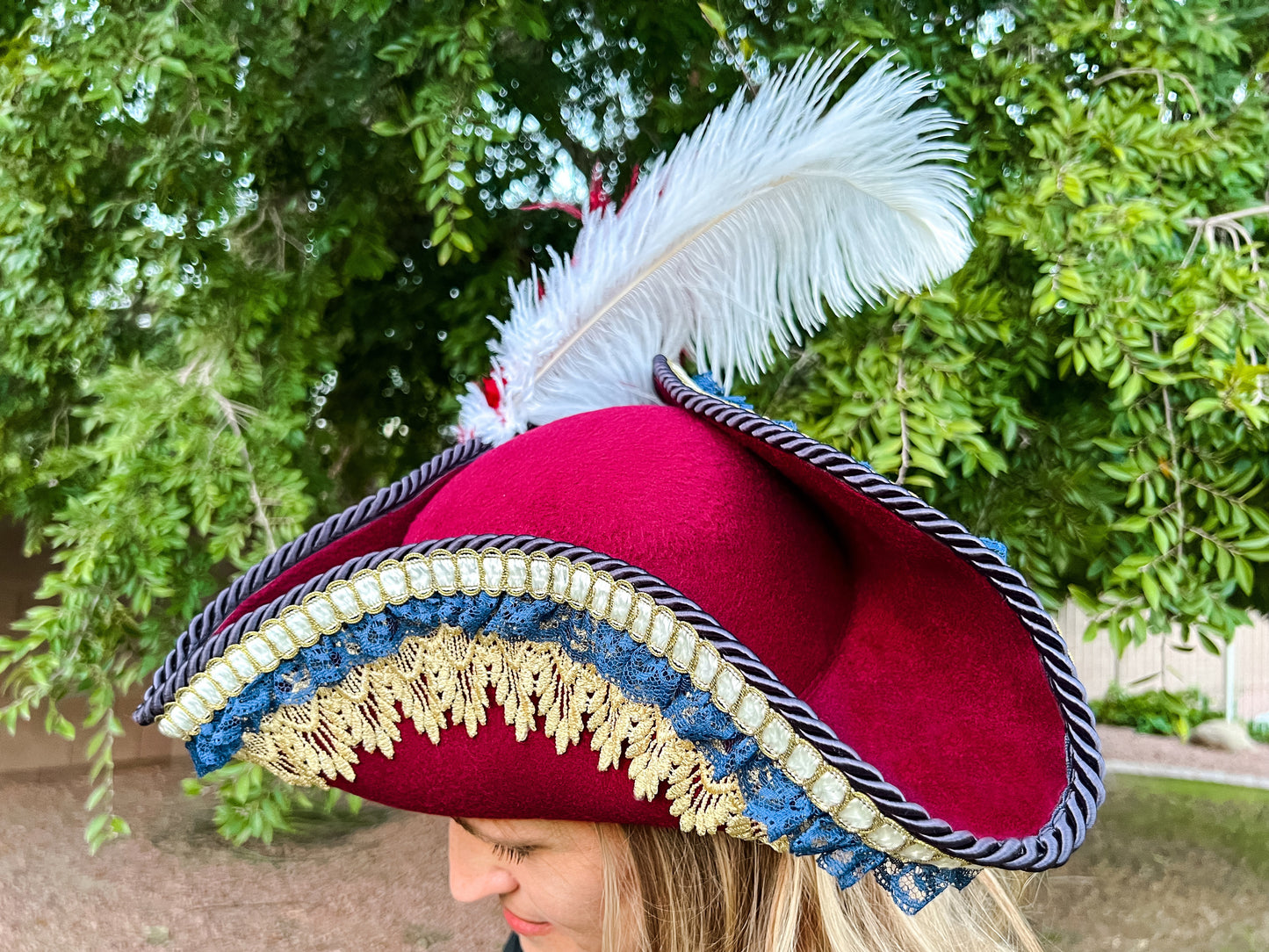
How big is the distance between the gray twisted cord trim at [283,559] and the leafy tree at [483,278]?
58cm

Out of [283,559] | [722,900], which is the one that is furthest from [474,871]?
[283,559]

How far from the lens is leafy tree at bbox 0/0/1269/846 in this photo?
55.4 inches

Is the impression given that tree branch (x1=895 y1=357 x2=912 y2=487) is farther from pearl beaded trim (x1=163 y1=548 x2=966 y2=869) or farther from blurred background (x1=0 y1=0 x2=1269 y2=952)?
pearl beaded trim (x1=163 y1=548 x2=966 y2=869)

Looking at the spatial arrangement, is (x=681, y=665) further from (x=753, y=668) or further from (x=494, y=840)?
(x=494, y=840)

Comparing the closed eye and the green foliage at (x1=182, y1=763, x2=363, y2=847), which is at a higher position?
the closed eye

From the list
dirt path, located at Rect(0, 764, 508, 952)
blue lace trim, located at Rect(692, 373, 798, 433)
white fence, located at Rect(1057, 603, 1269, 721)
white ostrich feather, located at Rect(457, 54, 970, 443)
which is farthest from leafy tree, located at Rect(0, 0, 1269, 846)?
→ white fence, located at Rect(1057, 603, 1269, 721)

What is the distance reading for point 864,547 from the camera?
0.75 m

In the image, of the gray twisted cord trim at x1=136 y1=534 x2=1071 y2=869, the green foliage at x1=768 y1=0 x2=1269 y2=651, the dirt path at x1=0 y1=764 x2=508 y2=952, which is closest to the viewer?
the gray twisted cord trim at x1=136 y1=534 x2=1071 y2=869

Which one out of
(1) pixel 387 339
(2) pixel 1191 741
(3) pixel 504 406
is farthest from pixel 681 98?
(2) pixel 1191 741

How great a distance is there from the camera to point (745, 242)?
102cm

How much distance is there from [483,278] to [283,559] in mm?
1278

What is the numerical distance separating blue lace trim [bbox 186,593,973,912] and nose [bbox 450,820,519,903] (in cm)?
25

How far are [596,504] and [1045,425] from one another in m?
1.23

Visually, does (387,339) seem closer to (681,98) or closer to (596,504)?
(681,98)
